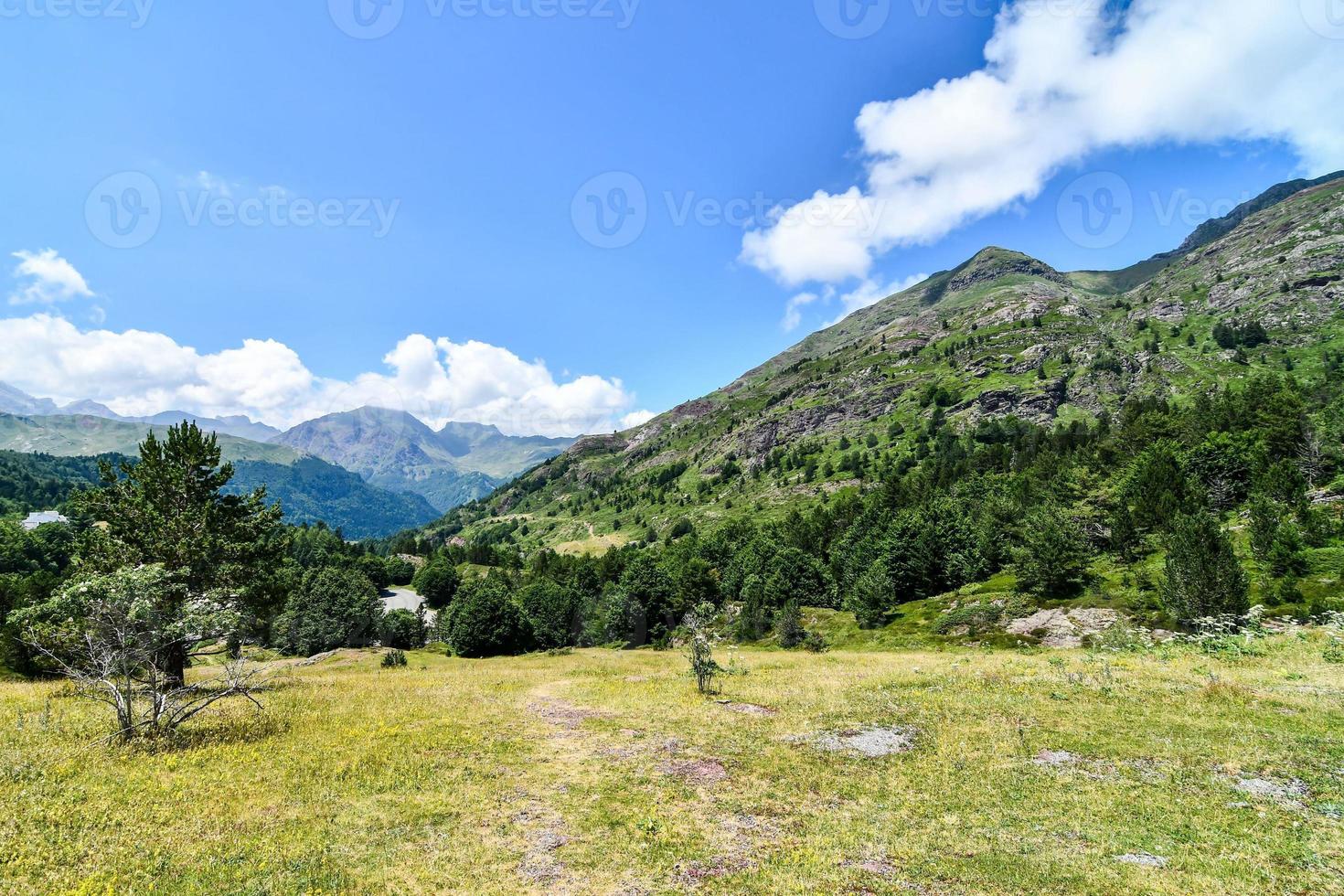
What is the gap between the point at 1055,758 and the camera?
63.4ft

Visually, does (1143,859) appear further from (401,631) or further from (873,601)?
(401,631)

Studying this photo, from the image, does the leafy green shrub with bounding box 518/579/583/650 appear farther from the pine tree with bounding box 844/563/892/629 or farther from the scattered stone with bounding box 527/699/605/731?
the scattered stone with bounding box 527/699/605/731

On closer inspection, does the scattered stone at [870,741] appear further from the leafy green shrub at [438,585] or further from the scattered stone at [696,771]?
the leafy green shrub at [438,585]

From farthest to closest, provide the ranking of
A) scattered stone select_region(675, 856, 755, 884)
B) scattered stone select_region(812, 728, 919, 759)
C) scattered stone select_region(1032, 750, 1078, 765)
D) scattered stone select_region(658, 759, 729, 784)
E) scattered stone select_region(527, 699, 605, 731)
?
1. scattered stone select_region(527, 699, 605, 731)
2. scattered stone select_region(812, 728, 919, 759)
3. scattered stone select_region(658, 759, 729, 784)
4. scattered stone select_region(1032, 750, 1078, 765)
5. scattered stone select_region(675, 856, 755, 884)

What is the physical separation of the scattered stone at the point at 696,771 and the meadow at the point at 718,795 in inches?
5.4

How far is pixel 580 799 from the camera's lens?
57.8 feet

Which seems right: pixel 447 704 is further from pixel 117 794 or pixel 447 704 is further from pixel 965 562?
pixel 965 562

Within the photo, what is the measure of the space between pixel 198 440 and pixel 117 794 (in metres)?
32.1

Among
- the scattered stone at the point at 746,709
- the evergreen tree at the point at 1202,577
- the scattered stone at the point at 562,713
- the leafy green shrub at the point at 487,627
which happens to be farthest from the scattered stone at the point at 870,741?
the leafy green shrub at the point at 487,627

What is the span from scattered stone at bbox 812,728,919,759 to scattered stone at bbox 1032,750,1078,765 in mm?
4332

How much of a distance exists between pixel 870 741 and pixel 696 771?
8.01 metres

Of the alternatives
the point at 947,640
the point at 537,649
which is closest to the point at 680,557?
the point at 537,649

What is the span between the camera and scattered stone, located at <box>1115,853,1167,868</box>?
1216cm

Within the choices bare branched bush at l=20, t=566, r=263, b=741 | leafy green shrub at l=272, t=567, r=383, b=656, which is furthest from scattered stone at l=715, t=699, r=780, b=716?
leafy green shrub at l=272, t=567, r=383, b=656
